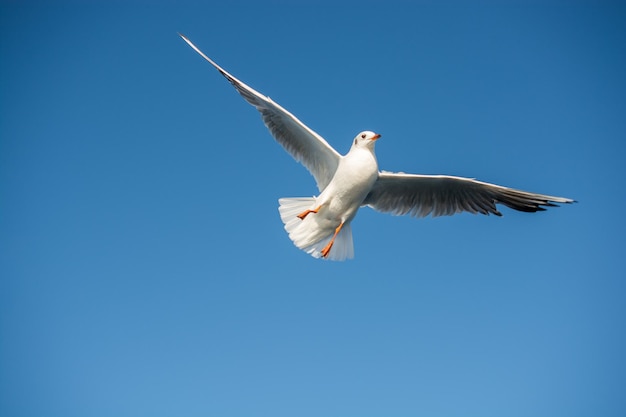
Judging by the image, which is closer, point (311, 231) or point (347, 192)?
point (347, 192)

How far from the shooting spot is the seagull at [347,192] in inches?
295

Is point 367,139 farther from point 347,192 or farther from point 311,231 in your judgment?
point 311,231

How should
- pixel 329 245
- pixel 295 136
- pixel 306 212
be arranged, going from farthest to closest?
pixel 295 136 → pixel 329 245 → pixel 306 212

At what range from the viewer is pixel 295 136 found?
26.2 feet

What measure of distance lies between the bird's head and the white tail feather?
111 cm

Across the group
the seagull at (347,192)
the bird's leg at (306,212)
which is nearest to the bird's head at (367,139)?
the seagull at (347,192)

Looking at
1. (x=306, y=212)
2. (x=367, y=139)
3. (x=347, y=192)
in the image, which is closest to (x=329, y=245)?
(x=306, y=212)

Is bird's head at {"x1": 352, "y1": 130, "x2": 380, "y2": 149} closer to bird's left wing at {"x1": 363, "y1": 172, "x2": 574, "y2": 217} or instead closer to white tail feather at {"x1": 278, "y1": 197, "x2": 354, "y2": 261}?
bird's left wing at {"x1": 363, "y1": 172, "x2": 574, "y2": 217}

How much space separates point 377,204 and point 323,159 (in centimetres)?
115

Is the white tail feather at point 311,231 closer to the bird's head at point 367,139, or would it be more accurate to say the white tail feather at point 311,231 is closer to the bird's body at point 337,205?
the bird's body at point 337,205

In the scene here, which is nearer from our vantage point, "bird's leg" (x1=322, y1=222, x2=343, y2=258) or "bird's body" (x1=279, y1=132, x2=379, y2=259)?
"bird's body" (x1=279, y1=132, x2=379, y2=259)

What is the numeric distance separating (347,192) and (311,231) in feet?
2.85

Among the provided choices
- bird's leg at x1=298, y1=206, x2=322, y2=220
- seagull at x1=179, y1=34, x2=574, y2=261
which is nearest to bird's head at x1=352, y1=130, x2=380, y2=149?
seagull at x1=179, y1=34, x2=574, y2=261

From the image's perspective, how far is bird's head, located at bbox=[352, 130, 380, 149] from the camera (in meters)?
7.52
